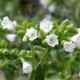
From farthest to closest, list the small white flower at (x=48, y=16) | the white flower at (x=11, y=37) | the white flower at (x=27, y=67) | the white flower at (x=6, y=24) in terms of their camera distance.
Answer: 1. the small white flower at (x=48, y=16)
2. the white flower at (x=11, y=37)
3. the white flower at (x=6, y=24)
4. the white flower at (x=27, y=67)

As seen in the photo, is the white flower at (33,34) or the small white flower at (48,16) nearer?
the white flower at (33,34)

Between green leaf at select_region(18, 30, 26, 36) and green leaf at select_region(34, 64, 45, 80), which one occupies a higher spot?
green leaf at select_region(18, 30, 26, 36)

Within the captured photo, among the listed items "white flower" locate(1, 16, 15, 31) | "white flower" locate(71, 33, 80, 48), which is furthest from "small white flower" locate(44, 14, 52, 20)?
"white flower" locate(71, 33, 80, 48)

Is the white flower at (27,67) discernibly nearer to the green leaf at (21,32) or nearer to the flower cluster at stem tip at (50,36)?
the flower cluster at stem tip at (50,36)

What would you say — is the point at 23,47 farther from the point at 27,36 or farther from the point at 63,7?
the point at 27,36

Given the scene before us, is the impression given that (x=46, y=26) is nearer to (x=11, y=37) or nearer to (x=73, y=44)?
(x=73, y=44)

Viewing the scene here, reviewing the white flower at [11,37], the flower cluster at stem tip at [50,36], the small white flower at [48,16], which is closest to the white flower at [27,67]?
the flower cluster at stem tip at [50,36]

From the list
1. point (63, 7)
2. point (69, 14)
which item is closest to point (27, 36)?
point (69, 14)

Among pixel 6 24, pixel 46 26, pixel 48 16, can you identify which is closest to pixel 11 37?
pixel 48 16

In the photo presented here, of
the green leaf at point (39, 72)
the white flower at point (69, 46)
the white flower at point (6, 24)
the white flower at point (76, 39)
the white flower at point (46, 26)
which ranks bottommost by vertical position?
the green leaf at point (39, 72)

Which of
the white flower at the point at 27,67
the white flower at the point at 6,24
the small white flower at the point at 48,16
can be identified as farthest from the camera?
the small white flower at the point at 48,16

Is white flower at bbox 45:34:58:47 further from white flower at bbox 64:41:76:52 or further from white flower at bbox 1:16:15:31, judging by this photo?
white flower at bbox 1:16:15:31

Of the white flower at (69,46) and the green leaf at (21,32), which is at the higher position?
the green leaf at (21,32)
